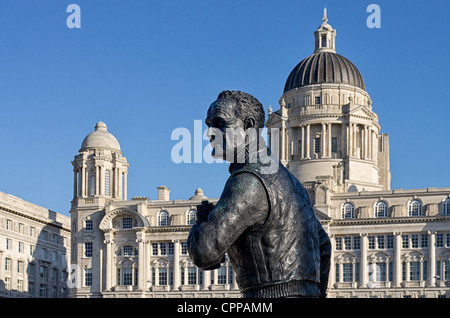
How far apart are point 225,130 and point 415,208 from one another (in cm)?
9594

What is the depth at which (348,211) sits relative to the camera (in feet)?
344

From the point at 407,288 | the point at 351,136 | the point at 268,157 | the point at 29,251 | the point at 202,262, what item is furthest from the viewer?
the point at 351,136

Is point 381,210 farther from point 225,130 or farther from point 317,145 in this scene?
point 225,130

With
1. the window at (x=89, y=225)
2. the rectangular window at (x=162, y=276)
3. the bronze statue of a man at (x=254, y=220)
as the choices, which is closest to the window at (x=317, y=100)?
the rectangular window at (x=162, y=276)

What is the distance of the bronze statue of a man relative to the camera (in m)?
8.05

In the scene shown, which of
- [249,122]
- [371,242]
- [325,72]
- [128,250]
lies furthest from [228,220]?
[325,72]

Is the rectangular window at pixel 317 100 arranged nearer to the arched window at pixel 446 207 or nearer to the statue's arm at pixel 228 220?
the arched window at pixel 446 207

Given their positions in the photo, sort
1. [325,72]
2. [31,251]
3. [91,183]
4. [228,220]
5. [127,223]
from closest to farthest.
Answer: [228,220]
[31,251]
[127,223]
[91,183]
[325,72]

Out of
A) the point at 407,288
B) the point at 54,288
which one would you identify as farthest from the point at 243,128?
the point at 54,288

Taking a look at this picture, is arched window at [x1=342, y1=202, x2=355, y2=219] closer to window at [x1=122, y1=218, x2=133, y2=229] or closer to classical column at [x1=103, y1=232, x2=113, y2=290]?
window at [x1=122, y1=218, x2=133, y2=229]

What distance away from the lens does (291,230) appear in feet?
27.5

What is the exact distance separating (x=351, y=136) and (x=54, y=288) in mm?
41911
